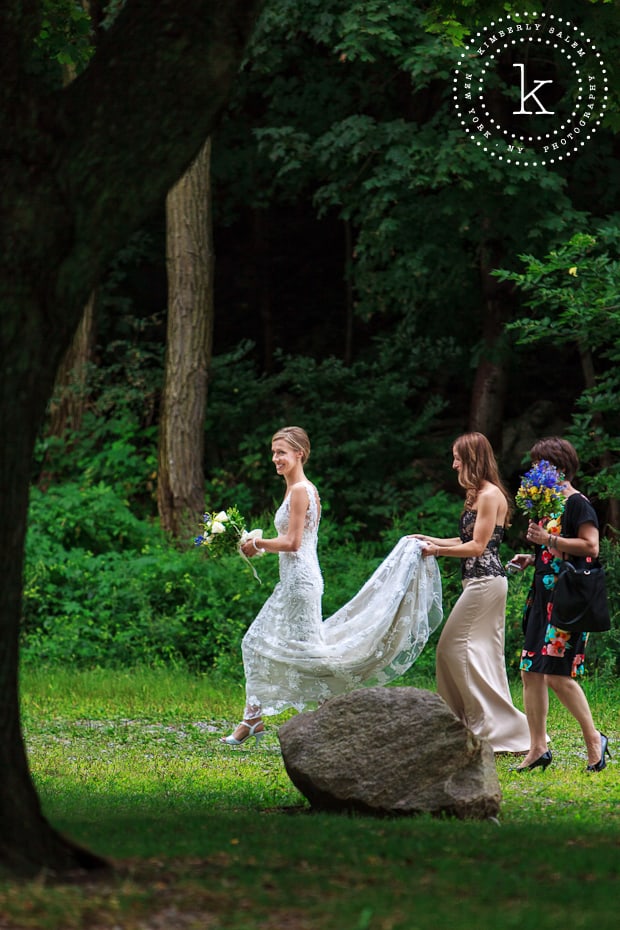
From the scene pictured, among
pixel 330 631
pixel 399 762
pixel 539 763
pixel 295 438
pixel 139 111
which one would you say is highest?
pixel 139 111

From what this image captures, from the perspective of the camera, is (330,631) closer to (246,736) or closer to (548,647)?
(246,736)

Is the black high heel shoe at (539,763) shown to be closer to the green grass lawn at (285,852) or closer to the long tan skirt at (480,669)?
the green grass lawn at (285,852)

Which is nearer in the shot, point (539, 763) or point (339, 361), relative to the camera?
point (539, 763)

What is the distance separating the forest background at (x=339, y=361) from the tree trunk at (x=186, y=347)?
0.11 ft

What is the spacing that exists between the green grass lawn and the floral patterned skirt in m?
0.72

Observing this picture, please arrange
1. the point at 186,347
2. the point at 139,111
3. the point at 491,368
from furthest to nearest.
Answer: the point at 186,347
the point at 491,368
the point at 139,111

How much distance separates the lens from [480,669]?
9.84 m

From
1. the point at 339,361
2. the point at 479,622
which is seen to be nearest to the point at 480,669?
the point at 479,622

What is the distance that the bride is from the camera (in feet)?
32.9

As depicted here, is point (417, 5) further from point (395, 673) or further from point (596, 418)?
point (395, 673)

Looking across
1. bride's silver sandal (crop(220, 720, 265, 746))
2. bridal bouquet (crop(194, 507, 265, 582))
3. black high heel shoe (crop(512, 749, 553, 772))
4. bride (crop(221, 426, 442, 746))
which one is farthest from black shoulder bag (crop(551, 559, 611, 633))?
bride's silver sandal (crop(220, 720, 265, 746))

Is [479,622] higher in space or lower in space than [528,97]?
lower

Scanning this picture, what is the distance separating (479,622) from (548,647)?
78 centimetres

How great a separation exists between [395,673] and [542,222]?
8693 mm
